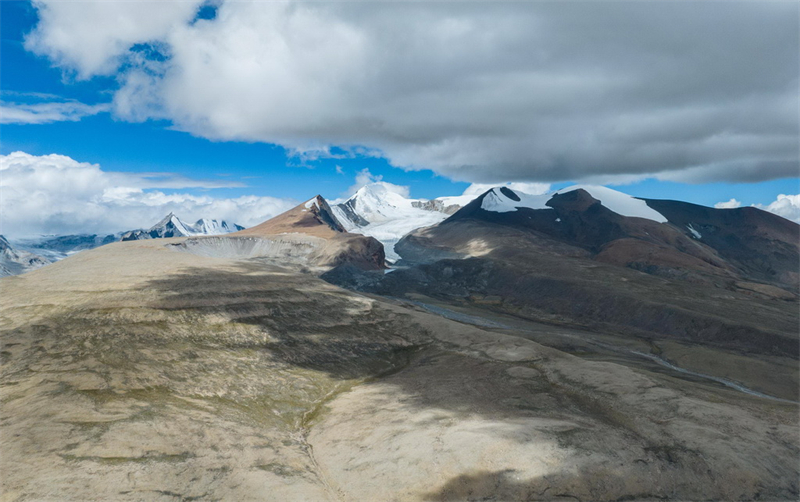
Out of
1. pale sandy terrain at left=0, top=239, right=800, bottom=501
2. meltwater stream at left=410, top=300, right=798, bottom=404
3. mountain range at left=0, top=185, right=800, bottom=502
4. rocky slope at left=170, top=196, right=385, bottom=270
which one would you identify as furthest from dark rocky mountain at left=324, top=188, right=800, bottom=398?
pale sandy terrain at left=0, top=239, right=800, bottom=501

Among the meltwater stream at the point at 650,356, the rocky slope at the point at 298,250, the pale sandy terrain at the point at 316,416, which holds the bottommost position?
the meltwater stream at the point at 650,356

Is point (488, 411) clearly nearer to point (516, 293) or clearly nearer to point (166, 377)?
point (166, 377)

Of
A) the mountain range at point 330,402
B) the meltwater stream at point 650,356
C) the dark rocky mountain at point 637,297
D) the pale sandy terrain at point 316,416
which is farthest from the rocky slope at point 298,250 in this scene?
the pale sandy terrain at point 316,416

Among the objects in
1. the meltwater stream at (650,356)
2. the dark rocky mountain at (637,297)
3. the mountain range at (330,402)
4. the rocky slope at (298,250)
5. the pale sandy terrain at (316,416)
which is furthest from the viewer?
the rocky slope at (298,250)

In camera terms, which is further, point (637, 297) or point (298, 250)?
point (298, 250)

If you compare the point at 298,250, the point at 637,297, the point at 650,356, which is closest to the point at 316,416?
the point at 650,356

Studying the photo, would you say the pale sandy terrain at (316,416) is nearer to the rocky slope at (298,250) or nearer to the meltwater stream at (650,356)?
the meltwater stream at (650,356)

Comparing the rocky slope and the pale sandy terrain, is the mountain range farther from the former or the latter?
the rocky slope

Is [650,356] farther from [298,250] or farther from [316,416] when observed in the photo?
[298,250]
